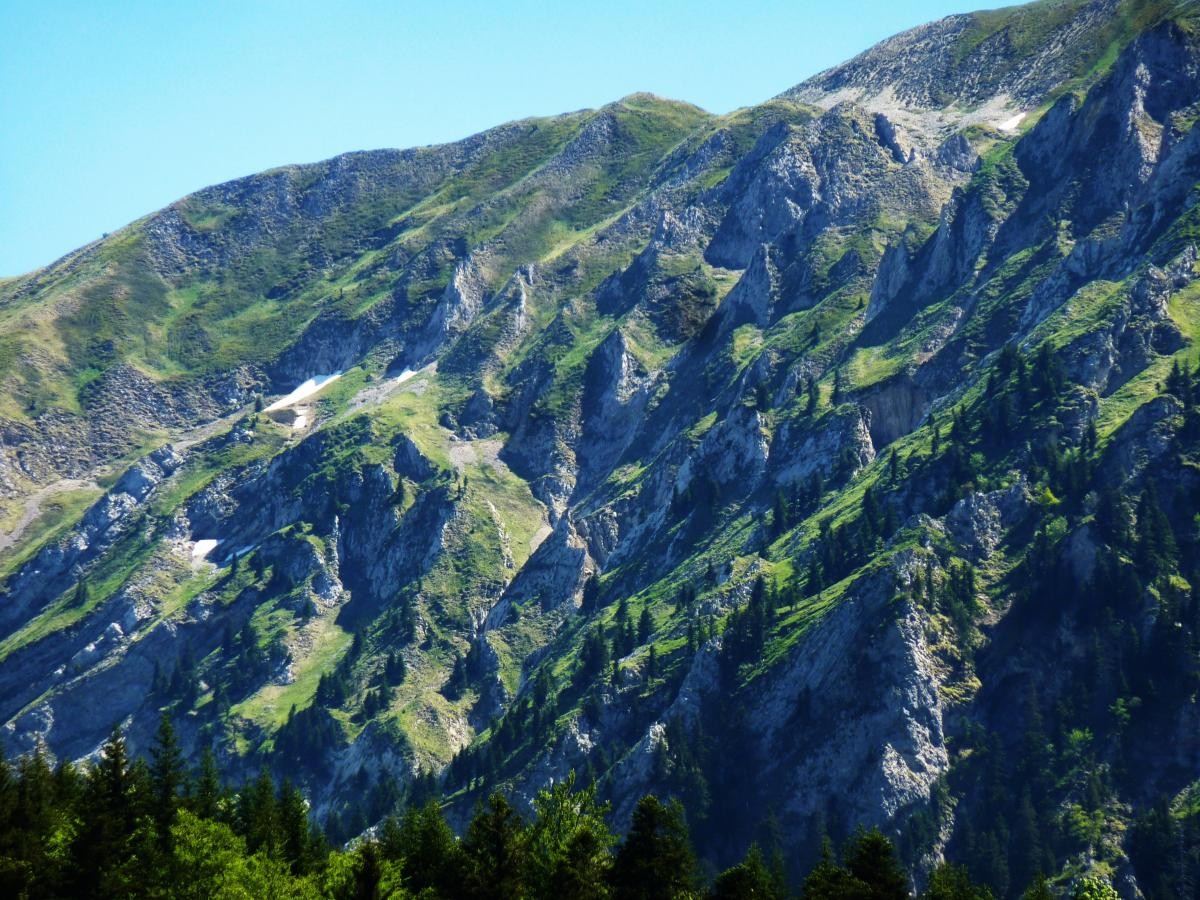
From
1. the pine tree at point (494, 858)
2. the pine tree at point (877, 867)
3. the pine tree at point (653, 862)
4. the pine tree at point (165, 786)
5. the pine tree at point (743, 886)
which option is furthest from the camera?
the pine tree at point (165, 786)

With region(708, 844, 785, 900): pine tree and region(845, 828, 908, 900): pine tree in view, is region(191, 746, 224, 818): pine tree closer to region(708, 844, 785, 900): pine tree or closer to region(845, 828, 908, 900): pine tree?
region(708, 844, 785, 900): pine tree

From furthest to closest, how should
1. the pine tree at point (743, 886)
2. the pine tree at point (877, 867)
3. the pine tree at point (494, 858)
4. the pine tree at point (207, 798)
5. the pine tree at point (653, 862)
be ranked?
the pine tree at point (207, 798) → the pine tree at point (653, 862) → the pine tree at point (743, 886) → the pine tree at point (494, 858) → the pine tree at point (877, 867)

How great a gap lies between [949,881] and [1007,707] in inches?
3570

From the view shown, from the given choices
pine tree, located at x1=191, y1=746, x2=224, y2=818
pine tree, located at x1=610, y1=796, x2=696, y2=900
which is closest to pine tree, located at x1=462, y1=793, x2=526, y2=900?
pine tree, located at x1=610, y1=796, x2=696, y2=900

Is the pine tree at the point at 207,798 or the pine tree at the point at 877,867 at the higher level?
the pine tree at the point at 207,798

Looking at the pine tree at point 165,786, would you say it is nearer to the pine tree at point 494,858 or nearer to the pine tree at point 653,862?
the pine tree at point 494,858

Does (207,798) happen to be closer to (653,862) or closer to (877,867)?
(653,862)

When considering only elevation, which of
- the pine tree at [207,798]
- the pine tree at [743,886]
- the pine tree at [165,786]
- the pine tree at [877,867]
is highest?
the pine tree at [165,786]

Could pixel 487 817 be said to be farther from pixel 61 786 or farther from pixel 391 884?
pixel 61 786

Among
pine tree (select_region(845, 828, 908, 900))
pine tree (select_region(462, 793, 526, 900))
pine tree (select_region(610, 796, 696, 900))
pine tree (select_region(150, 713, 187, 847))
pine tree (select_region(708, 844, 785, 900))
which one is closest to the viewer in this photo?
pine tree (select_region(845, 828, 908, 900))

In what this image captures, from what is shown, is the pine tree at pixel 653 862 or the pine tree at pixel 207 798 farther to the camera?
the pine tree at pixel 207 798

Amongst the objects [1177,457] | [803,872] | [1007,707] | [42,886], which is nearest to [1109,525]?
[1177,457]

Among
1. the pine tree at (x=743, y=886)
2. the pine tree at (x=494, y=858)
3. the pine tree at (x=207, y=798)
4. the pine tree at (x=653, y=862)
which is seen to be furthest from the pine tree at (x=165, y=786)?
the pine tree at (x=743, y=886)

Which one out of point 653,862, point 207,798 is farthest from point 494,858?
point 207,798
